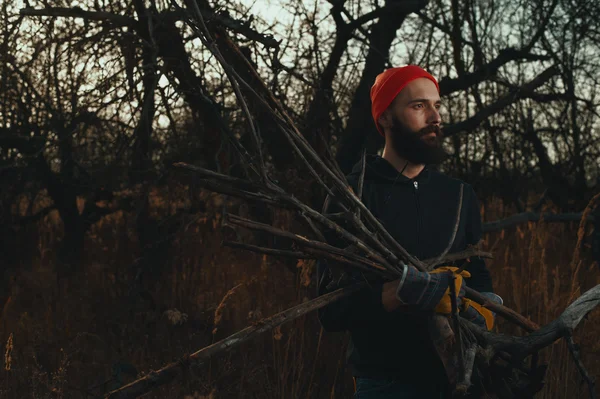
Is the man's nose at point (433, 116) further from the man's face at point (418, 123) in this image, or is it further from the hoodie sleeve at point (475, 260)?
the hoodie sleeve at point (475, 260)

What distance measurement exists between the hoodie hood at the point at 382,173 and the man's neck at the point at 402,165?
0.02m

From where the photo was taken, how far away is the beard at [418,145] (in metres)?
2.38

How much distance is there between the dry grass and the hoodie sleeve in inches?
29.5

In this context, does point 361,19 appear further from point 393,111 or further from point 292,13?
point 393,111

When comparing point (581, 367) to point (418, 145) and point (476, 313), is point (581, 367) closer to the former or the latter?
point (476, 313)

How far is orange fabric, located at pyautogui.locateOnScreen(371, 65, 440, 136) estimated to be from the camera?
2410 mm

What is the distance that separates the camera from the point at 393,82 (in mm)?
2430

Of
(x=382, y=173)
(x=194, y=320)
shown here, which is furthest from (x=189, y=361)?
(x=194, y=320)

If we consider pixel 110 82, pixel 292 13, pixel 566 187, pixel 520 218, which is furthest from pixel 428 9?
pixel 110 82

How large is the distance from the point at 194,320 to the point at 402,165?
90.0 inches

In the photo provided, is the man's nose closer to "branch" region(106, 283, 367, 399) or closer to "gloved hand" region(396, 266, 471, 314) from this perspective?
"gloved hand" region(396, 266, 471, 314)

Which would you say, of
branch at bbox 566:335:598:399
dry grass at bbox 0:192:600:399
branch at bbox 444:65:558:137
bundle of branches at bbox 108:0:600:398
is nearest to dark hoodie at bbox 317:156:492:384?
bundle of branches at bbox 108:0:600:398

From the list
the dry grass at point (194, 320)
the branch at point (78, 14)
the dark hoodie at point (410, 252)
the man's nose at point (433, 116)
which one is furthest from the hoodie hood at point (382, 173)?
the branch at point (78, 14)

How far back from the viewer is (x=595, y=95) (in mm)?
6629
